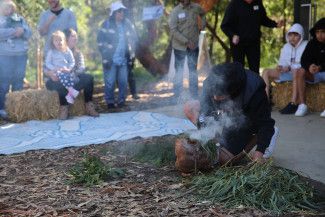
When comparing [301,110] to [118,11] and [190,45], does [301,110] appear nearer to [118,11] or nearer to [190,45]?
[190,45]

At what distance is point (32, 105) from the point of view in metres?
6.24

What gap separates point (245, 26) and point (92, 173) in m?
3.75

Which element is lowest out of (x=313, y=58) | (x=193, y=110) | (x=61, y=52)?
(x=193, y=110)

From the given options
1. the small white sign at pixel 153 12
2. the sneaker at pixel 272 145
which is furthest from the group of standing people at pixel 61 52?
the sneaker at pixel 272 145

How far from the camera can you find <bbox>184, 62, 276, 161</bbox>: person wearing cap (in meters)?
3.48

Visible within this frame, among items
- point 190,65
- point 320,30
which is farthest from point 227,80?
point 190,65

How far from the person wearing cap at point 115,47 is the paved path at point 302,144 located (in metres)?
1.08

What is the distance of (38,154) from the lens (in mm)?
4652

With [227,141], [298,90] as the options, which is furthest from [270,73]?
[227,141]

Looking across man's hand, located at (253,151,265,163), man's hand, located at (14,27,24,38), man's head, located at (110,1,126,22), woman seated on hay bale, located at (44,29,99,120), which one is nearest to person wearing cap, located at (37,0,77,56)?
woman seated on hay bale, located at (44,29,99,120)

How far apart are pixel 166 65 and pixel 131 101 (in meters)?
2.40

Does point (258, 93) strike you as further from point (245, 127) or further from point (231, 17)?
point (231, 17)

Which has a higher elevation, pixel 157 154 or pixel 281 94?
pixel 281 94

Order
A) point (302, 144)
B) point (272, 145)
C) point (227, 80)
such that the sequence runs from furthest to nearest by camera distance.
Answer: point (302, 144) < point (272, 145) < point (227, 80)
